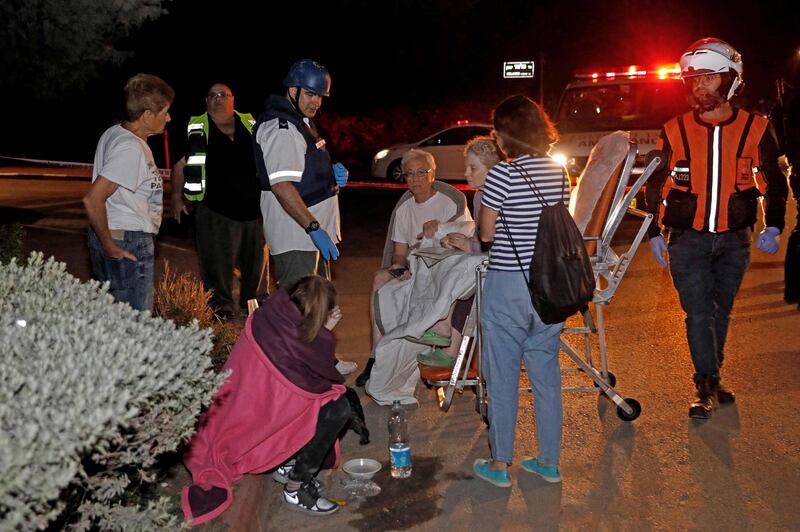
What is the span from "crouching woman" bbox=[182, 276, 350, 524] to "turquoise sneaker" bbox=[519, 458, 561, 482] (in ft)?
3.43

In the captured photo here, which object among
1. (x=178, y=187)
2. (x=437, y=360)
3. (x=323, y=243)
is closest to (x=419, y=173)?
(x=323, y=243)

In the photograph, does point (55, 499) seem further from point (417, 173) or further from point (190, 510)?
point (417, 173)

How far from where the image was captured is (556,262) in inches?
169

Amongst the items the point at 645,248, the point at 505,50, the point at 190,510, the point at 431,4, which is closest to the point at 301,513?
the point at 190,510

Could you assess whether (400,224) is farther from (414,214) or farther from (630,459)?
(630,459)

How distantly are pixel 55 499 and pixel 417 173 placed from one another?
4.20 m

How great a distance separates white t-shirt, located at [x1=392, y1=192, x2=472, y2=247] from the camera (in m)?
6.37

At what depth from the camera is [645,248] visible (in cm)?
1139

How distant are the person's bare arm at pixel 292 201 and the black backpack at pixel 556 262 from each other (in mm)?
1707

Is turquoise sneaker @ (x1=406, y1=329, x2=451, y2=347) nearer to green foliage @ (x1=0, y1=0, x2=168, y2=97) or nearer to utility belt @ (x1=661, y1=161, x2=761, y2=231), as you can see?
utility belt @ (x1=661, y1=161, x2=761, y2=231)

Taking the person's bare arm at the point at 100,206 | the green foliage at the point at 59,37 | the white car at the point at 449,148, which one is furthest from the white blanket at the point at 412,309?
the white car at the point at 449,148

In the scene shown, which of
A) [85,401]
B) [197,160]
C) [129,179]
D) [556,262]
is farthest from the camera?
[197,160]

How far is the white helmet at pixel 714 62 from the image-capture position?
5.22 metres

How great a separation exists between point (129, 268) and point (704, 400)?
353cm
